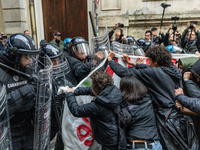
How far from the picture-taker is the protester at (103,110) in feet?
5.27

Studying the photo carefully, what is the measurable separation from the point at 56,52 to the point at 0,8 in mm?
6644

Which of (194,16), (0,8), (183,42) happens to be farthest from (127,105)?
(0,8)

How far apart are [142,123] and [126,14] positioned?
20.3ft

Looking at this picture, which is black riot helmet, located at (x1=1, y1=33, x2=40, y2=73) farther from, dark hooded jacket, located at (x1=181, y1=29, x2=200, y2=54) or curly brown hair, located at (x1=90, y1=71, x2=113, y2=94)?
dark hooded jacket, located at (x1=181, y1=29, x2=200, y2=54)

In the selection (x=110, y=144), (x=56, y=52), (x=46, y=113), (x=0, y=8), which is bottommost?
(x=110, y=144)

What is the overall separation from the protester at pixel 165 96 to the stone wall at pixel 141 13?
18.0 feet

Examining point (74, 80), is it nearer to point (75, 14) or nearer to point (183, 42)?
point (183, 42)

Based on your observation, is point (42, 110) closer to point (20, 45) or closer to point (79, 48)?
point (20, 45)

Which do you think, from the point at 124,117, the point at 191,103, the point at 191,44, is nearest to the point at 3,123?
the point at 124,117

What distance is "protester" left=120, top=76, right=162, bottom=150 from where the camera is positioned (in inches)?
67.3

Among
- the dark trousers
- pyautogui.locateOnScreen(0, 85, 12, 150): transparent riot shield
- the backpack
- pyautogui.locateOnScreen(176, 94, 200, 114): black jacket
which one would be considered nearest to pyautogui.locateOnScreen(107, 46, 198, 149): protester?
pyautogui.locateOnScreen(176, 94, 200, 114): black jacket

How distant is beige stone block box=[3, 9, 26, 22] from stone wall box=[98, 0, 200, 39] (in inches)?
123

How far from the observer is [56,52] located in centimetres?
244

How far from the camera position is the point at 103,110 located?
161 cm
